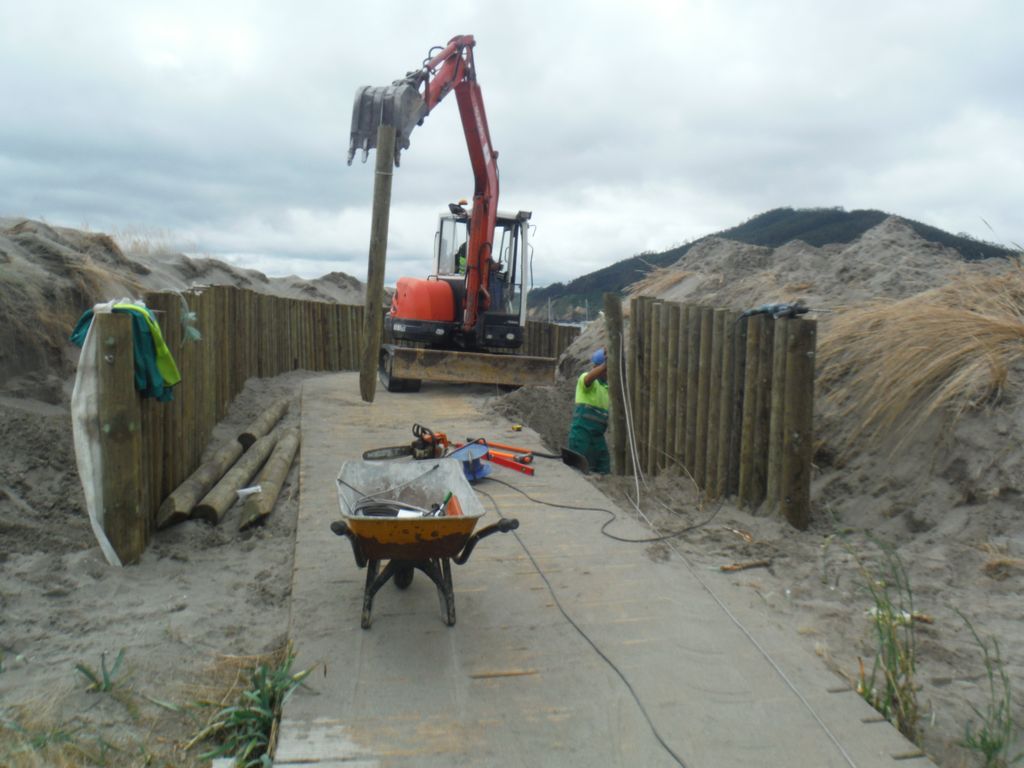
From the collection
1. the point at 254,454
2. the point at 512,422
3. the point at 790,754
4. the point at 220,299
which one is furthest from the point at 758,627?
the point at 220,299

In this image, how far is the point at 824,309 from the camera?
7.64 metres

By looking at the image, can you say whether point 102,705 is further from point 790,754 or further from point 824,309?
point 824,309

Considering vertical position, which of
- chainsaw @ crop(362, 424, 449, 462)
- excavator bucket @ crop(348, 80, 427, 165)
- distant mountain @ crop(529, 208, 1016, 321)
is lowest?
chainsaw @ crop(362, 424, 449, 462)

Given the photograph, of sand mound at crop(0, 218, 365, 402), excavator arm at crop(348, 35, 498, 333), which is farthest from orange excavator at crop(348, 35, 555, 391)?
sand mound at crop(0, 218, 365, 402)

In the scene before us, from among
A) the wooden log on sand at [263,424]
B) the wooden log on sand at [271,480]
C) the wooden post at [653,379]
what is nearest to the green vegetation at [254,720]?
the wooden log on sand at [271,480]

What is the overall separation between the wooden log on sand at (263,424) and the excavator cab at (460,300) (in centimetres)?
240

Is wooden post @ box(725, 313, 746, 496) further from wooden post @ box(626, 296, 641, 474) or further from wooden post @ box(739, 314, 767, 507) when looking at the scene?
wooden post @ box(626, 296, 641, 474)

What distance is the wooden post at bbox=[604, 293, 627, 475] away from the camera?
7.93 meters

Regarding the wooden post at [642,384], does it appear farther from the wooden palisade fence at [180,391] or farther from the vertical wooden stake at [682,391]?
the wooden palisade fence at [180,391]

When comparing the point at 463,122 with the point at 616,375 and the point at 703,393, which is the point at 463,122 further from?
the point at 703,393

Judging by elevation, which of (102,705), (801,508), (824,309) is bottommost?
(102,705)

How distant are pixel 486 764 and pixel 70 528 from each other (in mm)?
3975

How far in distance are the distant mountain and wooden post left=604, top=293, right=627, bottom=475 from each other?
8.49 feet

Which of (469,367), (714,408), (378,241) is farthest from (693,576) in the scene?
(469,367)
